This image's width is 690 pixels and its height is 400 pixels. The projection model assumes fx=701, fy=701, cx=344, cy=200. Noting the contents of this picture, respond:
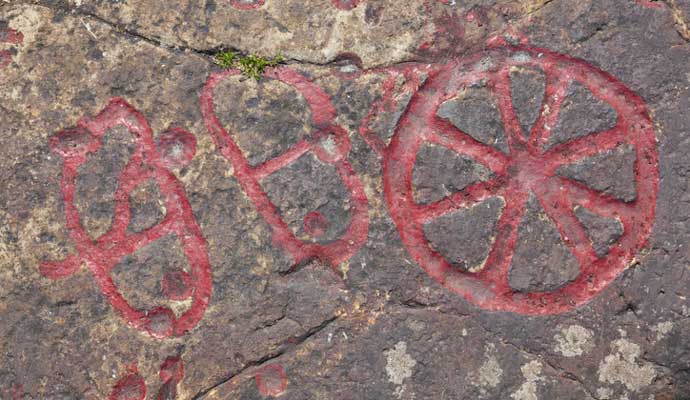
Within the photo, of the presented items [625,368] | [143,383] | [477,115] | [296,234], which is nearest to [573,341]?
[625,368]

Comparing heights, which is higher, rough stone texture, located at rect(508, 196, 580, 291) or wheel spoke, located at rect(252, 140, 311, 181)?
wheel spoke, located at rect(252, 140, 311, 181)

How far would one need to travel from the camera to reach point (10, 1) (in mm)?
2611

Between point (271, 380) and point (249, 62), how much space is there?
3.83 ft

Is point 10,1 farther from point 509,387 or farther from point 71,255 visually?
point 509,387

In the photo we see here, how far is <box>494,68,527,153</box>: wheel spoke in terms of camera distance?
2.50 m

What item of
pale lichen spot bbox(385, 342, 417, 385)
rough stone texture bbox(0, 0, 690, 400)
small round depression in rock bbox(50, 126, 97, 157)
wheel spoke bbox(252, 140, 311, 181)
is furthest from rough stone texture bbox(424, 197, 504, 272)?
small round depression in rock bbox(50, 126, 97, 157)

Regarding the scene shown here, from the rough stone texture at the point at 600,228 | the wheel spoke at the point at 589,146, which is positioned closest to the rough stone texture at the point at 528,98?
the wheel spoke at the point at 589,146

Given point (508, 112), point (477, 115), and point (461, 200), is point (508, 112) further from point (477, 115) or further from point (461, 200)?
point (461, 200)

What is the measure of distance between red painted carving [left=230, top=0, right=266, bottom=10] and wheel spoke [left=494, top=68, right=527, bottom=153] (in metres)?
0.91

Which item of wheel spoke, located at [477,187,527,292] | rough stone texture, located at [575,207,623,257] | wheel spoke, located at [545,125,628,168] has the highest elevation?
wheel spoke, located at [545,125,628,168]

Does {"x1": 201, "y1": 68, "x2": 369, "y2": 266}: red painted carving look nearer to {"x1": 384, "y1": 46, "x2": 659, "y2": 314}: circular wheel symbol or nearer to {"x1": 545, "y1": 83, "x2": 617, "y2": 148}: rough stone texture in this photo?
{"x1": 384, "y1": 46, "x2": 659, "y2": 314}: circular wheel symbol

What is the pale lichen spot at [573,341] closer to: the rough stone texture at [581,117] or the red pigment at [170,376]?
the rough stone texture at [581,117]

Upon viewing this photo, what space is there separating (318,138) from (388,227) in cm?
41

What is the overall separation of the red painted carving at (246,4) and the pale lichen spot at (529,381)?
1639 millimetres
